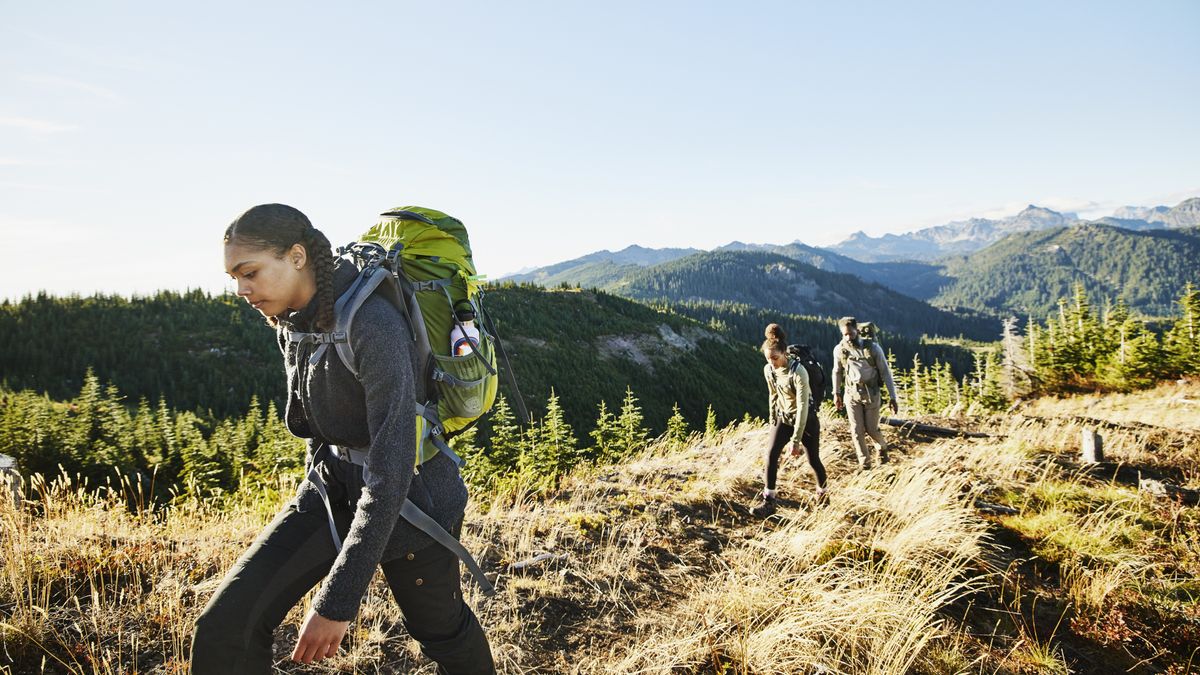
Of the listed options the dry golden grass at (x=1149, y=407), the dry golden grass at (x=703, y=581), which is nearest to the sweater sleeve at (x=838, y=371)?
the dry golden grass at (x=703, y=581)

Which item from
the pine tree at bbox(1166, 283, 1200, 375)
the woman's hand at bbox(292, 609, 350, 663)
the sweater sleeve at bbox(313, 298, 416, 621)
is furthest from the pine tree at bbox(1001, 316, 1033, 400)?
the woman's hand at bbox(292, 609, 350, 663)

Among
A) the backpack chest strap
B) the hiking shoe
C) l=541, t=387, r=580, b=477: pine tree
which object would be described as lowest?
l=541, t=387, r=580, b=477: pine tree

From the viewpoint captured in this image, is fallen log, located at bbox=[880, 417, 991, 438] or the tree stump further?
fallen log, located at bbox=[880, 417, 991, 438]

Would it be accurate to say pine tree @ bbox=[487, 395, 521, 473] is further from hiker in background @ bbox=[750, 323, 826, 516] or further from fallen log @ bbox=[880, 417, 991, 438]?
fallen log @ bbox=[880, 417, 991, 438]

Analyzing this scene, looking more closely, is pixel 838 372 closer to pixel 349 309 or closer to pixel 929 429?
pixel 929 429

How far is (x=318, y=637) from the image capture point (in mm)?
1784

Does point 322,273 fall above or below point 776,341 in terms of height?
above

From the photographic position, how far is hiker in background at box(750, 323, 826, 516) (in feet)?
21.3

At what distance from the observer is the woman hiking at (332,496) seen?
1.78 meters

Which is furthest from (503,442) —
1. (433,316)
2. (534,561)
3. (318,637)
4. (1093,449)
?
(318,637)

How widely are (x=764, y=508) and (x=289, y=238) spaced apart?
584 centimetres

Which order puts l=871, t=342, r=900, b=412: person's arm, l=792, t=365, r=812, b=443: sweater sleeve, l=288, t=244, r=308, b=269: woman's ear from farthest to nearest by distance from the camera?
l=871, t=342, r=900, b=412: person's arm → l=792, t=365, r=812, b=443: sweater sleeve → l=288, t=244, r=308, b=269: woman's ear

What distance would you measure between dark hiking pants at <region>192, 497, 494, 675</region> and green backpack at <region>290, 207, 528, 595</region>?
0.34ft

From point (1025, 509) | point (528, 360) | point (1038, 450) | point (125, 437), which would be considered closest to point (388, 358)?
point (1025, 509)
